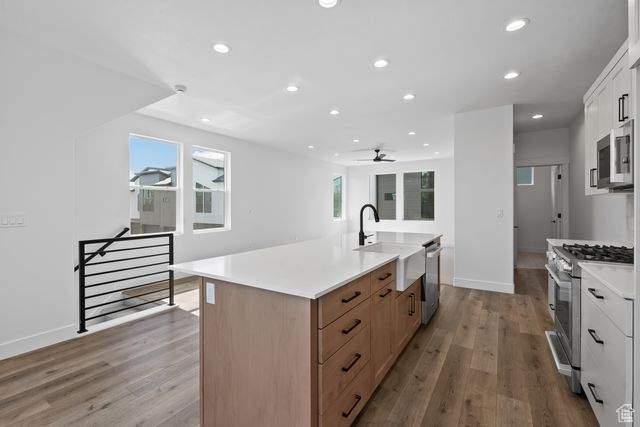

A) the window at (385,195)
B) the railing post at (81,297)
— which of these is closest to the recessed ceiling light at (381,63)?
→ the railing post at (81,297)

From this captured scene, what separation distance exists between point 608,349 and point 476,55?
2536 millimetres

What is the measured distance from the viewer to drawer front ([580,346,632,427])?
1354 millimetres

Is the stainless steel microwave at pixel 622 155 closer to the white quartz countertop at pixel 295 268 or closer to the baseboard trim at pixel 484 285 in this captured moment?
the white quartz countertop at pixel 295 268

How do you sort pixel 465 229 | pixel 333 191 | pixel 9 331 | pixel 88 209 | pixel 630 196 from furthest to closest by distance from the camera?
pixel 333 191 → pixel 465 229 → pixel 88 209 → pixel 630 196 → pixel 9 331

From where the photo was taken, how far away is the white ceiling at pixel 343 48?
6.92ft

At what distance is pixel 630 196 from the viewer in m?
2.85

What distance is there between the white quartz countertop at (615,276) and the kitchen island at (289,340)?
3.69 ft

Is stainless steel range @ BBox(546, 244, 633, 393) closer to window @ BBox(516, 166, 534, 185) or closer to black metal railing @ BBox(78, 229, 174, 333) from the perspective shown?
black metal railing @ BBox(78, 229, 174, 333)

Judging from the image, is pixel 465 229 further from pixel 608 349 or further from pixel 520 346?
pixel 608 349

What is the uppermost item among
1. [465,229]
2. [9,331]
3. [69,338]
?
[465,229]

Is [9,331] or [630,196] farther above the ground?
[630,196]

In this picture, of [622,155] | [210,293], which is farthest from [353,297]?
[622,155]

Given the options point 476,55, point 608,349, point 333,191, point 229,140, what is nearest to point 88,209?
point 229,140

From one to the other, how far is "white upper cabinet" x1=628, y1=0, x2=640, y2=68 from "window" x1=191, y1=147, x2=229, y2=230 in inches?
217
